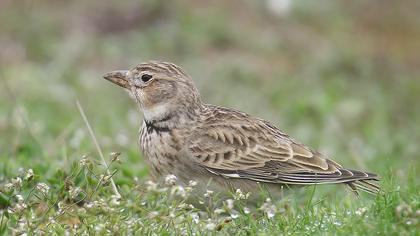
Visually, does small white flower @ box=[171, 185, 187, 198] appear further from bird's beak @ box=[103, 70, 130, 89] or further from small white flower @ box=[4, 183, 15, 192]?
bird's beak @ box=[103, 70, 130, 89]

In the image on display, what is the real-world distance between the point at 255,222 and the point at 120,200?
836mm

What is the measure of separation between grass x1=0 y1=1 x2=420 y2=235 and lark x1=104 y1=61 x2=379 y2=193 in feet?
0.77

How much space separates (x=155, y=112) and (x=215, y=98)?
578cm

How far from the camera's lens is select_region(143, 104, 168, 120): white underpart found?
7531 millimetres

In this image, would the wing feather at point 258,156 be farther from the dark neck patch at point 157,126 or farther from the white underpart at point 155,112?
the white underpart at point 155,112

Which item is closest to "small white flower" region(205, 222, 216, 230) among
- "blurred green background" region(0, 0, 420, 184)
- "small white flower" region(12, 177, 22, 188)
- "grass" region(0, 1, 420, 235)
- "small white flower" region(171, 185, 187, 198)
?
"grass" region(0, 1, 420, 235)

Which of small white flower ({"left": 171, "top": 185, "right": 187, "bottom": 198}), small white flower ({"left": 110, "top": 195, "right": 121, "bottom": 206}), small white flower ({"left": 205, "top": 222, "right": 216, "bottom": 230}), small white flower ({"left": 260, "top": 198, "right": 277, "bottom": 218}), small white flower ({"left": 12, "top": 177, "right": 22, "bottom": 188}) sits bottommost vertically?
small white flower ({"left": 12, "top": 177, "right": 22, "bottom": 188})

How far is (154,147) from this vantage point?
7137 mm

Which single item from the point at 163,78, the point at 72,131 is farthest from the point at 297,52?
the point at 163,78

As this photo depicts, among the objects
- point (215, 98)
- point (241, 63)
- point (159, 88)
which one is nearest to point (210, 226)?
point (159, 88)

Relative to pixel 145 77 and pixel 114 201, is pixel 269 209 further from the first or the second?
pixel 145 77

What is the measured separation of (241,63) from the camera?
1498 centimetres

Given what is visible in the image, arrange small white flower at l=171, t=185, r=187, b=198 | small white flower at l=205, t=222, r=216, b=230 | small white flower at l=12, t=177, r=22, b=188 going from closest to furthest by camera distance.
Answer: small white flower at l=171, t=185, r=187, b=198 → small white flower at l=205, t=222, r=216, b=230 → small white flower at l=12, t=177, r=22, b=188

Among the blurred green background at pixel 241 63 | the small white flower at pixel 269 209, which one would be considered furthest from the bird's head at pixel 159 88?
the small white flower at pixel 269 209
